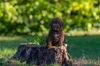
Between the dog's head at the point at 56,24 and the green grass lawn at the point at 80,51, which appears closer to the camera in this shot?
the dog's head at the point at 56,24

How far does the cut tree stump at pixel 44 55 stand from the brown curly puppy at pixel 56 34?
0.37 ft

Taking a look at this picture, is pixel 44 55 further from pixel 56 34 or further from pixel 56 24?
pixel 56 24

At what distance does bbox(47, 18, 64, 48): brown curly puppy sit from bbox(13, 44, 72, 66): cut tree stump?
4.5 inches

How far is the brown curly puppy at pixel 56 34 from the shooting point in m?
10.3

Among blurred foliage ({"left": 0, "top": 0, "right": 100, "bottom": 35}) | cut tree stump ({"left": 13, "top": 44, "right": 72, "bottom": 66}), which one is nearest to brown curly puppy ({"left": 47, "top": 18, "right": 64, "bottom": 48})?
cut tree stump ({"left": 13, "top": 44, "right": 72, "bottom": 66})

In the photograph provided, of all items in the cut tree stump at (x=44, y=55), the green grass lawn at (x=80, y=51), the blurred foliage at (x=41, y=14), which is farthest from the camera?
the blurred foliage at (x=41, y=14)

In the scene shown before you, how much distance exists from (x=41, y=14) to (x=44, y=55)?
1094 centimetres

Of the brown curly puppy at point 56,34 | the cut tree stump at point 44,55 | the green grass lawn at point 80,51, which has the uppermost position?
the brown curly puppy at point 56,34

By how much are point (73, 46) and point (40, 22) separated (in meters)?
6.17

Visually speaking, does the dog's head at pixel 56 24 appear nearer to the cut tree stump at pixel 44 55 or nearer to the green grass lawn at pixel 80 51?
the cut tree stump at pixel 44 55

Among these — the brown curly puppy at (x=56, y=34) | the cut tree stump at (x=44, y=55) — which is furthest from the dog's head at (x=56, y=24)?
the cut tree stump at (x=44, y=55)

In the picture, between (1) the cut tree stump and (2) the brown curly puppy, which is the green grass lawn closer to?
(1) the cut tree stump

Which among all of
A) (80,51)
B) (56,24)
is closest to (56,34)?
(56,24)

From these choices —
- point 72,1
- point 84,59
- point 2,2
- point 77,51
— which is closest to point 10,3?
point 2,2
